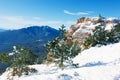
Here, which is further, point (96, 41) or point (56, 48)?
point (96, 41)

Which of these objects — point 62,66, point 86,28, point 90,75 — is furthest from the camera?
point 86,28

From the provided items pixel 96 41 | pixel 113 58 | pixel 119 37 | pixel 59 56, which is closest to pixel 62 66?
pixel 59 56

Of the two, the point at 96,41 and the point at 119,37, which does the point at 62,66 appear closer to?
the point at 96,41

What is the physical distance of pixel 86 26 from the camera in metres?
69.5

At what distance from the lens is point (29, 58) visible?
1331 inches

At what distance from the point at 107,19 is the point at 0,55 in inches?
1597

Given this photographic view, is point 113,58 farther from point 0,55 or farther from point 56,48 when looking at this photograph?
point 0,55

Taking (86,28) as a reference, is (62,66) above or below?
below

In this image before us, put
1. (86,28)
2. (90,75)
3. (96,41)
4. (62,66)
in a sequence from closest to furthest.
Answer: (90,75)
(62,66)
(96,41)
(86,28)

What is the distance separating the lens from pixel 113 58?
33.2 metres

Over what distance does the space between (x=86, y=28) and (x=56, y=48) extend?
1357 inches

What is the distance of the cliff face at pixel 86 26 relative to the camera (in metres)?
65.2

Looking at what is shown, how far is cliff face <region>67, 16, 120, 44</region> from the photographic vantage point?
214 ft

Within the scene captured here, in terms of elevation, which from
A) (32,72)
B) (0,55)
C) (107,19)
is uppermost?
(107,19)
